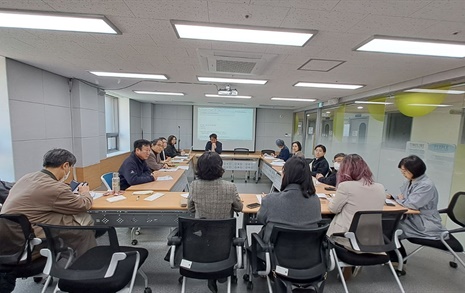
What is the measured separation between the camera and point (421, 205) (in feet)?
7.60

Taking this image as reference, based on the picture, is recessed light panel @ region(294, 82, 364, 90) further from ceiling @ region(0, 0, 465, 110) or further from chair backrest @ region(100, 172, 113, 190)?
chair backrest @ region(100, 172, 113, 190)

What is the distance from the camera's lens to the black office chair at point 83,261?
4.78 ft

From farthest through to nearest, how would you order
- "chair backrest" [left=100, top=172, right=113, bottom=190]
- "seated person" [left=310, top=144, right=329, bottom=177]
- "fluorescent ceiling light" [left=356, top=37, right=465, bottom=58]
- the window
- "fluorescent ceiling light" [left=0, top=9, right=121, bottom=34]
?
the window
"seated person" [left=310, top=144, right=329, bottom=177]
"chair backrest" [left=100, top=172, right=113, bottom=190]
"fluorescent ceiling light" [left=356, top=37, right=465, bottom=58]
"fluorescent ceiling light" [left=0, top=9, right=121, bottom=34]

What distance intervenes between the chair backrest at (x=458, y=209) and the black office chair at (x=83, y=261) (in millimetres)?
3367

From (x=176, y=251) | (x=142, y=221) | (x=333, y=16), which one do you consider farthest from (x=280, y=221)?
(x=333, y=16)

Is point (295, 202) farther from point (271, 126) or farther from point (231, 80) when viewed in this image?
point (271, 126)

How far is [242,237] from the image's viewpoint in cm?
184

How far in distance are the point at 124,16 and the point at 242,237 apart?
6.90ft

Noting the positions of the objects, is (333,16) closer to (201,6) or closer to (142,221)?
(201,6)

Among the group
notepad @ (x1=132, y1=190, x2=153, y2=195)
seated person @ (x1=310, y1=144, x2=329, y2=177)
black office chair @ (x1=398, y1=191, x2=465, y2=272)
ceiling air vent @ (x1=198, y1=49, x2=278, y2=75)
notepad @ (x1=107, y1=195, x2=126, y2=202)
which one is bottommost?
black office chair @ (x1=398, y1=191, x2=465, y2=272)

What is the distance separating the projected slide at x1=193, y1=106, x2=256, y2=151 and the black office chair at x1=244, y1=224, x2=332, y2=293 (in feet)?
23.3

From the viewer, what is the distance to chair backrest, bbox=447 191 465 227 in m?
2.41

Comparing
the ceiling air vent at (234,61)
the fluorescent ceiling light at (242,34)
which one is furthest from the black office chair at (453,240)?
the ceiling air vent at (234,61)

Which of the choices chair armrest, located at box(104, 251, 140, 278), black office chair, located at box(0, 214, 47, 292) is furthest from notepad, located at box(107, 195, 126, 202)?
chair armrest, located at box(104, 251, 140, 278)
